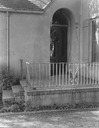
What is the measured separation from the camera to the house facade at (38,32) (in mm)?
8391

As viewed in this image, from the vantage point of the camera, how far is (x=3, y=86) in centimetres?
786

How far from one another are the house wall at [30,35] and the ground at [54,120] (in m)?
3.54

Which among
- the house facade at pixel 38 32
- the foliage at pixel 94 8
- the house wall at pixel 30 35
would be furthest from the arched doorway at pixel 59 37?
the foliage at pixel 94 8

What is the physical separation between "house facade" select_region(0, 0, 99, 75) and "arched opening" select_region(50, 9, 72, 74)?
1.90ft

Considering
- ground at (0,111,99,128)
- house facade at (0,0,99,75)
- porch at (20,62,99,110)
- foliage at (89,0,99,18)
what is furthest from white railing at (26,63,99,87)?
foliage at (89,0,99,18)

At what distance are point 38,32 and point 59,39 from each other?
1.85 m

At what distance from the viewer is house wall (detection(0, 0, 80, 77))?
845 centimetres

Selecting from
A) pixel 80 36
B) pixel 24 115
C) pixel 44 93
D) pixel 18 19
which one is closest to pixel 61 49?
pixel 80 36

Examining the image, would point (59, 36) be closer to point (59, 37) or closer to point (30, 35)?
point (59, 37)

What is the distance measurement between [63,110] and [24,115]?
118 cm

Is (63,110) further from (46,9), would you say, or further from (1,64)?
(46,9)

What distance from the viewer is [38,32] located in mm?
8773

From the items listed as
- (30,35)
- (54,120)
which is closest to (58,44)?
(30,35)

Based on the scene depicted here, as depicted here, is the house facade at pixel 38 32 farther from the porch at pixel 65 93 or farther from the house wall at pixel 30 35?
the porch at pixel 65 93
